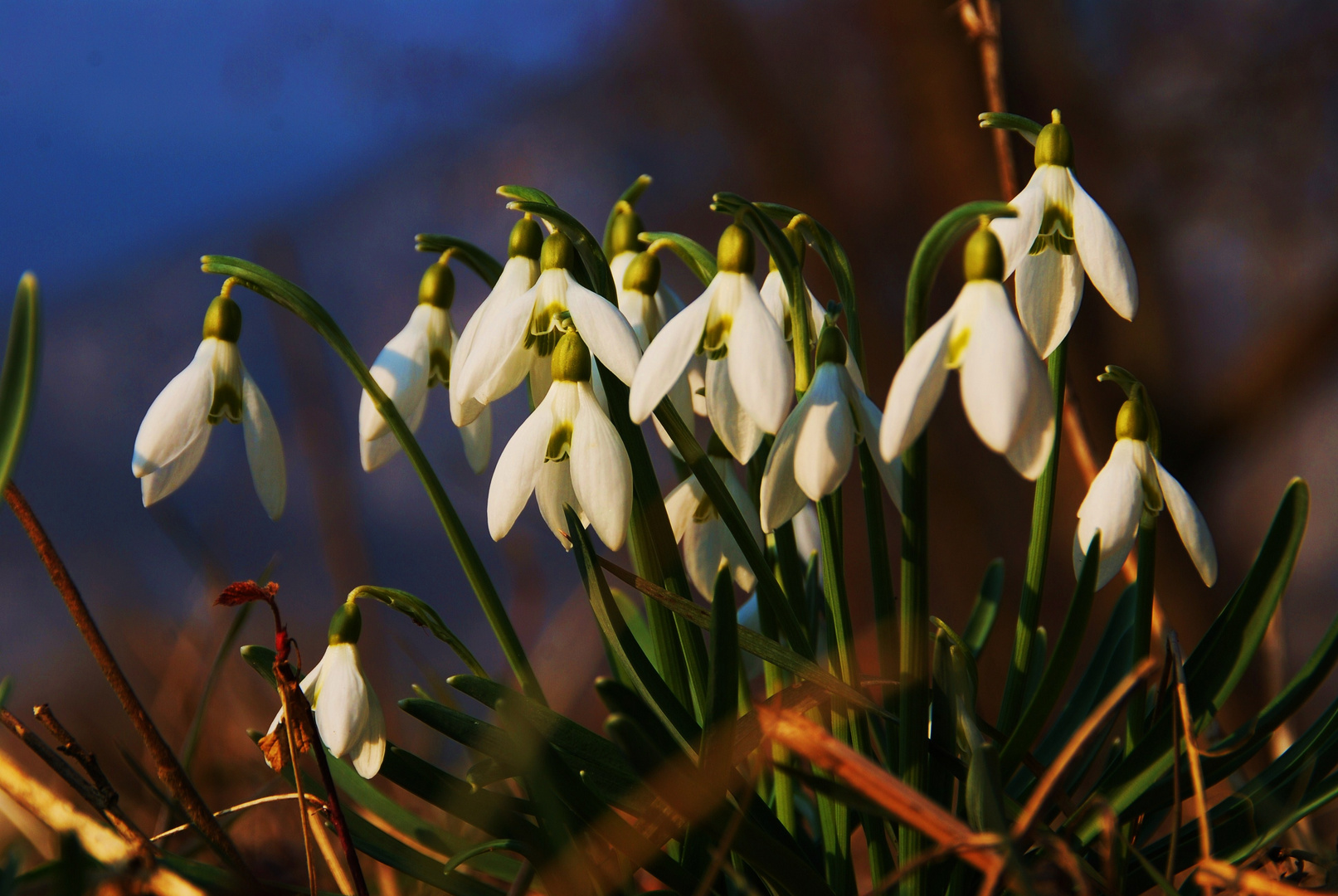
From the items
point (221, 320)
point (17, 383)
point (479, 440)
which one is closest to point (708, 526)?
point (479, 440)

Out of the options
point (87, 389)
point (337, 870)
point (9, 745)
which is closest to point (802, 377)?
point (337, 870)

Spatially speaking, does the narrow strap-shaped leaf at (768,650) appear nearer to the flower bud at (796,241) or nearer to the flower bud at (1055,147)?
the flower bud at (796,241)

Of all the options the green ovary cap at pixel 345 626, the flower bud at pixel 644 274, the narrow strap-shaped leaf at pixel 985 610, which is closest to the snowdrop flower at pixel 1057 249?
the flower bud at pixel 644 274

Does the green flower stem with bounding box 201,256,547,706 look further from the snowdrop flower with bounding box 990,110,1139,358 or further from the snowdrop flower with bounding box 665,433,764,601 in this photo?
the snowdrop flower with bounding box 990,110,1139,358

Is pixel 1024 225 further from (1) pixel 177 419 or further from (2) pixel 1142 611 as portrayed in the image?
(1) pixel 177 419

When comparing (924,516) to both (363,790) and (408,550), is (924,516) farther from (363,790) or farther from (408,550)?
(408,550)

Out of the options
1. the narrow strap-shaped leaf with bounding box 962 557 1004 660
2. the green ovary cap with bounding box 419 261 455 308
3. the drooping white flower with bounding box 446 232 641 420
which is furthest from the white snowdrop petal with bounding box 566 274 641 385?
the narrow strap-shaped leaf with bounding box 962 557 1004 660
